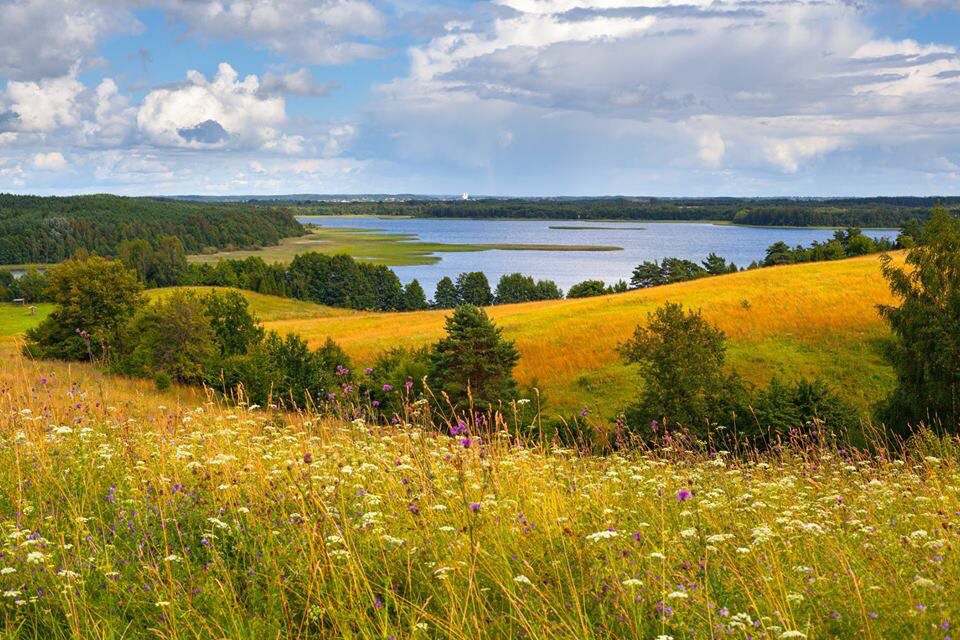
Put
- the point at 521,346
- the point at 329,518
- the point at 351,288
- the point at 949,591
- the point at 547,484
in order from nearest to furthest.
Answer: the point at 949,591
the point at 329,518
the point at 547,484
the point at 521,346
the point at 351,288

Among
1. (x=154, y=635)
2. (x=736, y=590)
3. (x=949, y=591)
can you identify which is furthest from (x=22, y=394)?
(x=949, y=591)

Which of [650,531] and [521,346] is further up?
[650,531]

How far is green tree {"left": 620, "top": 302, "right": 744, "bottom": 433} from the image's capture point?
2666cm

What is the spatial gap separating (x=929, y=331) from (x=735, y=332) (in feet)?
58.7

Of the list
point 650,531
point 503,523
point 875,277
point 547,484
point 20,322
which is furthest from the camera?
point 20,322

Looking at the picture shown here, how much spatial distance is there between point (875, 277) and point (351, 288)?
103609 millimetres

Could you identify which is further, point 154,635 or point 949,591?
point 154,635

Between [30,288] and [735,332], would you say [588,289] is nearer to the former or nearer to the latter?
[735,332]

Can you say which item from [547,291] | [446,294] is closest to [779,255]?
[547,291]

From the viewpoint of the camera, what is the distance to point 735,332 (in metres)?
46.8

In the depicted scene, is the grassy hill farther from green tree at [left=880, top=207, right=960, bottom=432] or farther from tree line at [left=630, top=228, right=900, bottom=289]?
tree line at [left=630, top=228, right=900, bottom=289]

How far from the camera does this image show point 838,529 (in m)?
4.66

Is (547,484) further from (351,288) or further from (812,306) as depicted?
(351,288)

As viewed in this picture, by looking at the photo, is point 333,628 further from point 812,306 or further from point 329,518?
point 812,306
